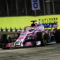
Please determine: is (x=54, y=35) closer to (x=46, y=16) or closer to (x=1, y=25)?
(x=46, y=16)

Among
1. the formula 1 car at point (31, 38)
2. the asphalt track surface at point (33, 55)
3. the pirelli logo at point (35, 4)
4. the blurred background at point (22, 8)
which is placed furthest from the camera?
the blurred background at point (22, 8)

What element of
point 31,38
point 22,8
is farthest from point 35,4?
point 31,38

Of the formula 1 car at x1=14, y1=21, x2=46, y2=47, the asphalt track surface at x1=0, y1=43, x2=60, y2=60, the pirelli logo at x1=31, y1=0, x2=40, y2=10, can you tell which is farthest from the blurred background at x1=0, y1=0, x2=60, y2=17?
the asphalt track surface at x1=0, y1=43, x2=60, y2=60

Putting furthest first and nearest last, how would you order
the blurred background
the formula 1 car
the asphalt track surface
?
1. the blurred background
2. the formula 1 car
3. the asphalt track surface

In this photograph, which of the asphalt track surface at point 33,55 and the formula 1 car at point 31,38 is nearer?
the asphalt track surface at point 33,55

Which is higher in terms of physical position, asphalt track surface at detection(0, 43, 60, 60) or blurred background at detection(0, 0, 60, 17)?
blurred background at detection(0, 0, 60, 17)

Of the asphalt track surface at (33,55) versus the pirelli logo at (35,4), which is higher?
the pirelli logo at (35,4)

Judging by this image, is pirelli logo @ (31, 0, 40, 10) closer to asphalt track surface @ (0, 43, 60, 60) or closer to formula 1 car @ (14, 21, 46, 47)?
formula 1 car @ (14, 21, 46, 47)

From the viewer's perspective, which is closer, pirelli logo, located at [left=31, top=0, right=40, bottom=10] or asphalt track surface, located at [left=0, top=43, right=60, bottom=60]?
asphalt track surface, located at [left=0, top=43, right=60, bottom=60]

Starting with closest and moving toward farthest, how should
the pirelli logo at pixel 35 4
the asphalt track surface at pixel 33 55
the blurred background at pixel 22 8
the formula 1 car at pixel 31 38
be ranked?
the asphalt track surface at pixel 33 55
the formula 1 car at pixel 31 38
the pirelli logo at pixel 35 4
the blurred background at pixel 22 8

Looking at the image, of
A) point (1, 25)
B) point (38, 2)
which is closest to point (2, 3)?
point (1, 25)

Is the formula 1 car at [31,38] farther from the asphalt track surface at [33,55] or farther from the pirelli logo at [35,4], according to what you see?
the pirelli logo at [35,4]

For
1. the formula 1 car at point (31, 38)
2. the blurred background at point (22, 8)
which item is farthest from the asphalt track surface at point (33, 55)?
the blurred background at point (22, 8)

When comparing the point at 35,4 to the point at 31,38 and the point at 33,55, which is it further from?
the point at 33,55
